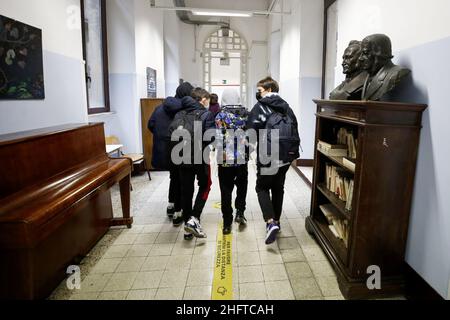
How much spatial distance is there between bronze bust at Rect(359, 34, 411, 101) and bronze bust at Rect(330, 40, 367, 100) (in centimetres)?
10

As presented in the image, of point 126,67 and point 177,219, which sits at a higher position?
point 126,67

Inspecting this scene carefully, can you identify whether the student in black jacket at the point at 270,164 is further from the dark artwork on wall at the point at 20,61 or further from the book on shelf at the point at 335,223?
A: the dark artwork on wall at the point at 20,61

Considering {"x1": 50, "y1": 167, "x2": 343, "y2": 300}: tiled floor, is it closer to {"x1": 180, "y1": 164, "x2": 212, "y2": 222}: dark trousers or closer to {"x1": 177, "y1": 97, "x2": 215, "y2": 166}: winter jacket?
{"x1": 180, "y1": 164, "x2": 212, "y2": 222}: dark trousers

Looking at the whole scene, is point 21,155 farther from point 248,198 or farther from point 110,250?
point 248,198

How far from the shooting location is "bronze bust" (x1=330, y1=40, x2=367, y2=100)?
2.34 m

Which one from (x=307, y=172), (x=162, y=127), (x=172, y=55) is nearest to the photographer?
(x=162, y=127)

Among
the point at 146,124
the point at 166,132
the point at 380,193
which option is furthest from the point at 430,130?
the point at 146,124

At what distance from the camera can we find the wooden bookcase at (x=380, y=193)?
183 cm

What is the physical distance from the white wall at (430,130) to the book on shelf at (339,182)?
43 cm

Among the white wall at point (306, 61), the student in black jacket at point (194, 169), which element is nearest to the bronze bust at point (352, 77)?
the student in black jacket at point (194, 169)

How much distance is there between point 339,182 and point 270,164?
0.59 m

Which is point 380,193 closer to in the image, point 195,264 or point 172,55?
point 195,264

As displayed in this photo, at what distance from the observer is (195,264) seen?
2.44 m
